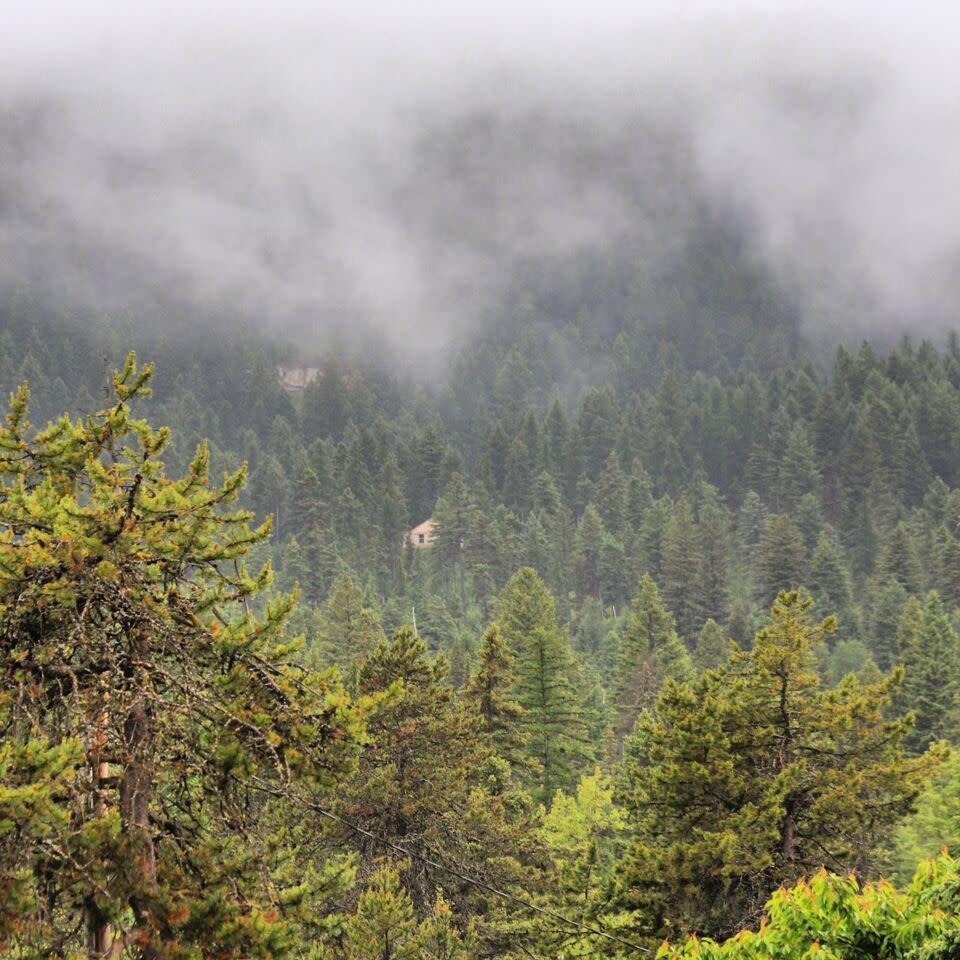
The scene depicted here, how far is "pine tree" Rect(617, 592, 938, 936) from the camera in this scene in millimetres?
15102

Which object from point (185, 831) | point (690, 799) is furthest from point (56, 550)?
point (690, 799)

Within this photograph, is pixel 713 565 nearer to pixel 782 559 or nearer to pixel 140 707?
pixel 782 559

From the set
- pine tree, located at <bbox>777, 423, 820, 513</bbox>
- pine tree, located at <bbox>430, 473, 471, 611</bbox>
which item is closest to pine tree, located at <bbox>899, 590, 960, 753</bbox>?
pine tree, located at <bbox>430, 473, 471, 611</bbox>

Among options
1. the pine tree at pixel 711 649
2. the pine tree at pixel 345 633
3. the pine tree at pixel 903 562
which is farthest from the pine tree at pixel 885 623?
the pine tree at pixel 345 633

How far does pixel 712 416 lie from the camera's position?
148250mm

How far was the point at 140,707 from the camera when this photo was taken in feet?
23.3

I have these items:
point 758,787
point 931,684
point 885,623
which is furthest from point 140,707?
point 885,623

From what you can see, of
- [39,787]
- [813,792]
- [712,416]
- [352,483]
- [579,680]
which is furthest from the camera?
[712,416]

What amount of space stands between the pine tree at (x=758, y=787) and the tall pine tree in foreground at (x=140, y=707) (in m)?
9.39

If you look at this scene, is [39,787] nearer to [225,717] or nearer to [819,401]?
[225,717]

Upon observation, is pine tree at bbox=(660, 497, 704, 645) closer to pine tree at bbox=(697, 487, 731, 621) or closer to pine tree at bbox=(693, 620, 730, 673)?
pine tree at bbox=(697, 487, 731, 621)

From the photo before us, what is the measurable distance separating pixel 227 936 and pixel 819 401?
5249 inches

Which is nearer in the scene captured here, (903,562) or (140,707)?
(140,707)

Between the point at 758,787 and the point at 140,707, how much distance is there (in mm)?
11978
